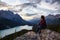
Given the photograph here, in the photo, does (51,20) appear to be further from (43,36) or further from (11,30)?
(11,30)

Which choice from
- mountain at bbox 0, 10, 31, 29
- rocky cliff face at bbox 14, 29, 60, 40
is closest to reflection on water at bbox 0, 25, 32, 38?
mountain at bbox 0, 10, 31, 29

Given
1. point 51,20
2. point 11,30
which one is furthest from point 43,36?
point 11,30

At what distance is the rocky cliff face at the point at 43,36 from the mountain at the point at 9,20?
1.45 feet

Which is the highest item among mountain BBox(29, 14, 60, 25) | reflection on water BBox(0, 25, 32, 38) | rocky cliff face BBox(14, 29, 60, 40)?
mountain BBox(29, 14, 60, 25)

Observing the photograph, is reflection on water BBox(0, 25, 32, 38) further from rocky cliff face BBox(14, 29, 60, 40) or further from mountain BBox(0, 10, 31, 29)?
rocky cliff face BBox(14, 29, 60, 40)

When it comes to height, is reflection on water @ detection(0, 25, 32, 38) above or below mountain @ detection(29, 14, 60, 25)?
below

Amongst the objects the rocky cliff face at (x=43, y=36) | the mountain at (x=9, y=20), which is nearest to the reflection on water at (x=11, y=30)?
the mountain at (x=9, y=20)

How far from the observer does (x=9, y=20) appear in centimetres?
726

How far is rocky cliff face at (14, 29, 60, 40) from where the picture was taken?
6.88m

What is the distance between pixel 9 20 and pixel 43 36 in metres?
1.36

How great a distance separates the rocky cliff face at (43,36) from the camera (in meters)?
6.88

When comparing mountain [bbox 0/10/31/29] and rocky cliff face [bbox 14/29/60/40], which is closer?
rocky cliff face [bbox 14/29/60/40]

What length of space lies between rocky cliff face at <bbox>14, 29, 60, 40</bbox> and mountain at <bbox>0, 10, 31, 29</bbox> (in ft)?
1.45

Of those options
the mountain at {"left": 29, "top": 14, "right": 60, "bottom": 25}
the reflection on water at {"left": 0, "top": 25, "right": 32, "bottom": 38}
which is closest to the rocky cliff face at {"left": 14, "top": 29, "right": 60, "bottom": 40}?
the reflection on water at {"left": 0, "top": 25, "right": 32, "bottom": 38}
